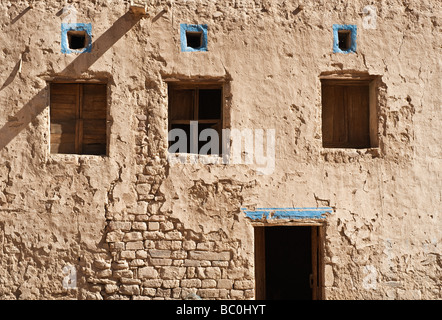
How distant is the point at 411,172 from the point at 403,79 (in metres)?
1.12

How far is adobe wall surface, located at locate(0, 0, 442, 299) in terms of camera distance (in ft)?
17.9

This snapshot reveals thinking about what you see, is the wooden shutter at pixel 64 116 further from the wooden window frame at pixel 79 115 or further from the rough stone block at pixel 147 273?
the rough stone block at pixel 147 273

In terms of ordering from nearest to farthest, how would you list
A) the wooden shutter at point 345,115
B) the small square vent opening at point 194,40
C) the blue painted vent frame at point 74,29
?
the blue painted vent frame at point 74,29 < the small square vent opening at point 194,40 < the wooden shutter at point 345,115

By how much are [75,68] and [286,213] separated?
3002 mm

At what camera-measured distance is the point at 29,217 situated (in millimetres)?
5473

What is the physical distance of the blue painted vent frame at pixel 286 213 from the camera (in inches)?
218

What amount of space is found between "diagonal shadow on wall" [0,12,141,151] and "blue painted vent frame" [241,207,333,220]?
2.51 meters

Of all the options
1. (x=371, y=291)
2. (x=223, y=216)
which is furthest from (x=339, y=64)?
(x=371, y=291)

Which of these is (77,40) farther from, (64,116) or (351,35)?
(351,35)

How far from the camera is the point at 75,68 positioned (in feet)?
18.5

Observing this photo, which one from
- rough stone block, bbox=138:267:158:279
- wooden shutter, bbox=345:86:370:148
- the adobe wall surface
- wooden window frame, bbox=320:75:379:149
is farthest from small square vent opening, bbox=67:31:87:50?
wooden shutter, bbox=345:86:370:148

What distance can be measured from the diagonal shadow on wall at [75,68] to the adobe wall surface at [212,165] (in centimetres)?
2

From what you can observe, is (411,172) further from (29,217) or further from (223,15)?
(29,217)

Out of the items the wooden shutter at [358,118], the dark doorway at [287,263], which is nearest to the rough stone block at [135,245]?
the dark doorway at [287,263]
